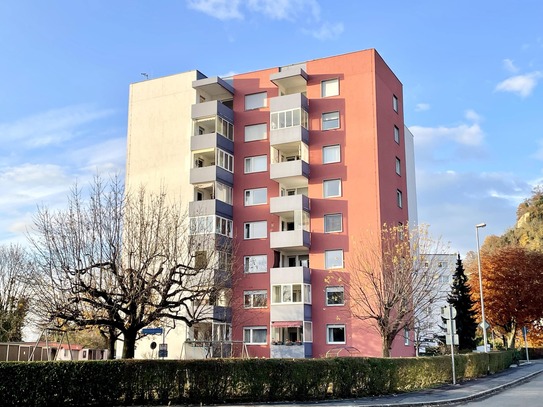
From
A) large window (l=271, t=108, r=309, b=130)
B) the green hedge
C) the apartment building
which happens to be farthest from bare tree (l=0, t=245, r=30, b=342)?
the green hedge

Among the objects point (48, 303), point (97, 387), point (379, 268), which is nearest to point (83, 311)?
point (48, 303)

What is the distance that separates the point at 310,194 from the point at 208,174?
8.03 m

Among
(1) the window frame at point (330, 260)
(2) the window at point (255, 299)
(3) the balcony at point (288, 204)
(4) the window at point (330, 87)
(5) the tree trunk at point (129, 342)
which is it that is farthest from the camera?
(4) the window at point (330, 87)

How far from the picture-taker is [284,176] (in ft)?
146

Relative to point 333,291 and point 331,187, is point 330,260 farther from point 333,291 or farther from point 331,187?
point 331,187

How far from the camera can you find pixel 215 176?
45.5 meters

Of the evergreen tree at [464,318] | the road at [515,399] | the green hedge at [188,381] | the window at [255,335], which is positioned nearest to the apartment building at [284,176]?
the window at [255,335]

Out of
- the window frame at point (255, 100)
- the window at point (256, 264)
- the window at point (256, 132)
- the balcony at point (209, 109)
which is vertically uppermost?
the window frame at point (255, 100)

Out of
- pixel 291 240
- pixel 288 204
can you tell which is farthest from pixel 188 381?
pixel 288 204

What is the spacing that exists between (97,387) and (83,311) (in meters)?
4.99

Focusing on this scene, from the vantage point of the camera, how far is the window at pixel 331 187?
4416 centimetres

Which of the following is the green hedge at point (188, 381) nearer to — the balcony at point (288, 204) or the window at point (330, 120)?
the balcony at point (288, 204)

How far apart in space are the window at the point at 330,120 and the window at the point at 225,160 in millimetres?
8069

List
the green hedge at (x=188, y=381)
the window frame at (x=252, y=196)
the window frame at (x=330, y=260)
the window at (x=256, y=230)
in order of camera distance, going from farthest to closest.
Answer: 1. the window frame at (x=252, y=196)
2. the window at (x=256, y=230)
3. the window frame at (x=330, y=260)
4. the green hedge at (x=188, y=381)
